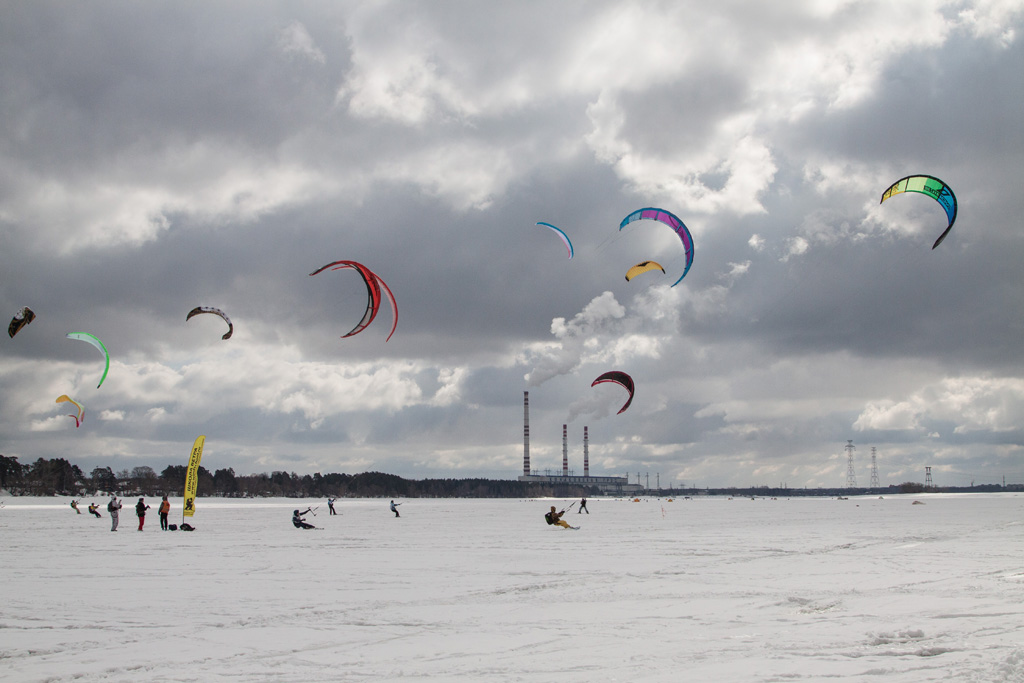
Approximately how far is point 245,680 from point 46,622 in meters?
4.48

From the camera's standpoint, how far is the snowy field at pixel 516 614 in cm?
738

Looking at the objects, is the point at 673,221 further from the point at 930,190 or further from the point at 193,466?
the point at 193,466

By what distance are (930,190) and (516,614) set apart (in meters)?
20.3

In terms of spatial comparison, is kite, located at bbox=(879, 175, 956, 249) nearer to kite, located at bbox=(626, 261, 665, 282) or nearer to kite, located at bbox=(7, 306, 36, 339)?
kite, located at bbox=(626, 261, 665, 282)

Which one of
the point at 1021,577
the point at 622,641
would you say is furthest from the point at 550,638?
the point at 1021,577

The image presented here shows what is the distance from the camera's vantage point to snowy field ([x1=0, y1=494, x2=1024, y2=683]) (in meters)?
7.38

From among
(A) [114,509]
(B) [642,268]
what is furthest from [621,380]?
(A) [114,509]

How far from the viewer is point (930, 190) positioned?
77.8 feet

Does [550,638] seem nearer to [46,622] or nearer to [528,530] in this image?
[46,622]

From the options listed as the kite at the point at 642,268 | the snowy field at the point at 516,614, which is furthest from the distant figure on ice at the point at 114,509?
the kite at the point at 642,268

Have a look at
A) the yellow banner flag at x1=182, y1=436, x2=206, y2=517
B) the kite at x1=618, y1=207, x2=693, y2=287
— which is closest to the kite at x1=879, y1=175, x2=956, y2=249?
the kite at x1=618, y1=207, x2=693, y2=287

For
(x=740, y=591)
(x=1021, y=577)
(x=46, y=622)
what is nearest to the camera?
(x=46, y=622)

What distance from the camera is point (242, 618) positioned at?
1005cm

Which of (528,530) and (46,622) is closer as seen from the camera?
(46,622)
